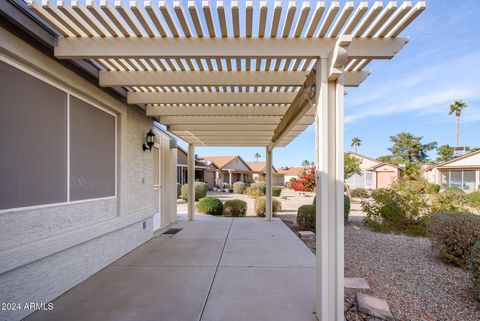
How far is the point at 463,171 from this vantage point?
1014 inches

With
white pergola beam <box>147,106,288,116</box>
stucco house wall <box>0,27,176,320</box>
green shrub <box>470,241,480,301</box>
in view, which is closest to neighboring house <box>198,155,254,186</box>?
white pergola beam <box>147,106,288,116</box>

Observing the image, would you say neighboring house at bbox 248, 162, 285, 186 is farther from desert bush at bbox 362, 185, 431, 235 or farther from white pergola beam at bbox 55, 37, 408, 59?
white pergola beam at bbox 55, 37, 408, 59

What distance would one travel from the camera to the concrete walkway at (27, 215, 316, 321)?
3.15 m

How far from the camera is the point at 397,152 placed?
5403cm

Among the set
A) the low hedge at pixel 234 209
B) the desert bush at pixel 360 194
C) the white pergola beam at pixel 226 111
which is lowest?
the desert bush at pixel 360 194

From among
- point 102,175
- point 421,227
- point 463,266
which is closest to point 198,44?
point 102,175

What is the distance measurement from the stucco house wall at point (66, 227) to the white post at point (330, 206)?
3.42 meters

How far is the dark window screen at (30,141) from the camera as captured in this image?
2871mm

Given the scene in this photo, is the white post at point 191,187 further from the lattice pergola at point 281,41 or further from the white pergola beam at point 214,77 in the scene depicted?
the lattice pergola at point 281,41

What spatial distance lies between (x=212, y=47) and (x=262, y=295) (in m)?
3.41

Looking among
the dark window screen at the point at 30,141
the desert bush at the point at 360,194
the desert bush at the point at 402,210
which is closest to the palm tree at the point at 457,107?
the desert bush at the point at 360,194

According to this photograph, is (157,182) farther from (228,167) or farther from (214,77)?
(228,167)

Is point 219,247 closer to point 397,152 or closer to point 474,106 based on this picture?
point 474,106

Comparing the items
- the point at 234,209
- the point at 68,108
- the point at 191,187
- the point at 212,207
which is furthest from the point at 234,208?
the point at 68,108
